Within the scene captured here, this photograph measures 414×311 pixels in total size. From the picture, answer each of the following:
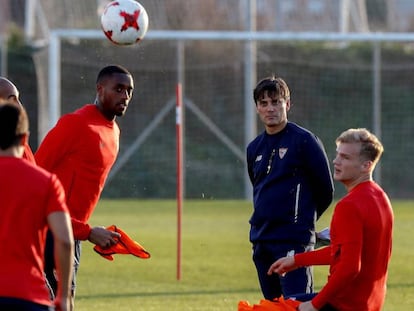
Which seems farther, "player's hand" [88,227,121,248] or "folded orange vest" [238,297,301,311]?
"player's hand" [88,227,121,248]

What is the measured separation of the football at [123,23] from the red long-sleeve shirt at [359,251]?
16.5ft

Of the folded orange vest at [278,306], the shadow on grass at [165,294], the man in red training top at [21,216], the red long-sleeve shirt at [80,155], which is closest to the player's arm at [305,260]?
the folded orange vest at [278,306]

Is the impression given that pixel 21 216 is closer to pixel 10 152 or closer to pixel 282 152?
pixel 10 152

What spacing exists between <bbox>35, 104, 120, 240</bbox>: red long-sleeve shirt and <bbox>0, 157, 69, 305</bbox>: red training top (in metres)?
2.05

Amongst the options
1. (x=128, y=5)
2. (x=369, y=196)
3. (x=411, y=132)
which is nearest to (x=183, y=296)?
(x=128, y=5)

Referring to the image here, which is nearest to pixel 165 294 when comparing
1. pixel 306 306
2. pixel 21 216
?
pixel 306 306

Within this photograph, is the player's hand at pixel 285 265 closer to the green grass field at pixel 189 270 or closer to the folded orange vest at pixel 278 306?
the folded orange vest at pixel 278 306

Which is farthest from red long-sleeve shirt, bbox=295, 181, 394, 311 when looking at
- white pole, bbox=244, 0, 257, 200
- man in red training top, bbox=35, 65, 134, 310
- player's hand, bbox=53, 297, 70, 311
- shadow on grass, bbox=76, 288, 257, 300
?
white pole, bbox=244, 0, 257, 200

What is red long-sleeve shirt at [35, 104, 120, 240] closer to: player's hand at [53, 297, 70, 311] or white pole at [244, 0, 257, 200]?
player's hand at [53, 297, 70, 311]

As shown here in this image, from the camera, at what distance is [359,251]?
596 centimetres

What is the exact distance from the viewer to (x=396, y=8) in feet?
114

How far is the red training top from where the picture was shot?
533 centimetres

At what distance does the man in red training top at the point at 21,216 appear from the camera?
5.34 meters

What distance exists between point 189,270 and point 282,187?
6.86 meters
